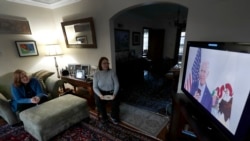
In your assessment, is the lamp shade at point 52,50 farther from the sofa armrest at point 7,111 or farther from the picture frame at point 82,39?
the sofa armrest at point 7,111

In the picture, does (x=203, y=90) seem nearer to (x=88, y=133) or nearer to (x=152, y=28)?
(x=88, y=133)

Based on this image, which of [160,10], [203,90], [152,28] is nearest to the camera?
[203,90]

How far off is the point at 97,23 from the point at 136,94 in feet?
6.28

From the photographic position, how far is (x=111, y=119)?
220 cm

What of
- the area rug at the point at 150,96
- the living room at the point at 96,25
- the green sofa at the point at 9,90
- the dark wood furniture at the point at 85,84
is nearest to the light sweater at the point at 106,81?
the dark wood furniture at the point at 85,84

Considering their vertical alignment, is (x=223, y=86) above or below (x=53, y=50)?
below

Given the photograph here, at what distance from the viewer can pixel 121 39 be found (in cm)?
395

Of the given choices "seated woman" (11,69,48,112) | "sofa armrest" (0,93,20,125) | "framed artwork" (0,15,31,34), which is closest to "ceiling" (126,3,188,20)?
"framed artwork" (0,15,31,34)

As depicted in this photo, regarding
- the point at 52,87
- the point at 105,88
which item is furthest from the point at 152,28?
the point at 52,87

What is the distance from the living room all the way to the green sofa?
286mm

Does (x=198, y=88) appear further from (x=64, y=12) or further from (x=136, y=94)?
(x=64, y=12)

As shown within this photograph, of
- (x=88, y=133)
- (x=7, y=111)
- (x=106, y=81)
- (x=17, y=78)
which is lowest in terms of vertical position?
(x=88, y=133)

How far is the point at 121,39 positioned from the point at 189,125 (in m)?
3.29

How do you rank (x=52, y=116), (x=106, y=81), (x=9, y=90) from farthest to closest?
(x=9, y=90)
(x=106, y=81)
(x=52, y=116)
